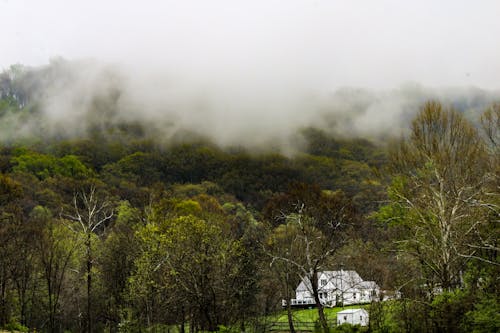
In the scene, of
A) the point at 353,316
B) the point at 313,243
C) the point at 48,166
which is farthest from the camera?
the point at 48,166

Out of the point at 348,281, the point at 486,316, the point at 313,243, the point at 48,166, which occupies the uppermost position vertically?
the point at 48,166

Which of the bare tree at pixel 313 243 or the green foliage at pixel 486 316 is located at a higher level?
the bare tree at pixel 313 243

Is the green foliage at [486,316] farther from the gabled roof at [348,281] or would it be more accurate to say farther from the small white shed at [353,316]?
the small white shed at [353,316]

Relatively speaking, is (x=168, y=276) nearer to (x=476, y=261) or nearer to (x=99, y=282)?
(x=99, y=282)

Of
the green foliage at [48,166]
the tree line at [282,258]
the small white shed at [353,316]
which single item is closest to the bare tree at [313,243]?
the tree line at [282,258]

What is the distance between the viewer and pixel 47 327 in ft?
122

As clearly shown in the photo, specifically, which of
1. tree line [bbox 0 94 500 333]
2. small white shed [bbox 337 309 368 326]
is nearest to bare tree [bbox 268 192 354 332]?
tree line [bbox 0 94 500 333]

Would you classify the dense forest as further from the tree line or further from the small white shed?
the small white shed

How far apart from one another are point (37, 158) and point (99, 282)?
108 meters

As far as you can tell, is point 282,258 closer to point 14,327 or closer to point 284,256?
point 284,256

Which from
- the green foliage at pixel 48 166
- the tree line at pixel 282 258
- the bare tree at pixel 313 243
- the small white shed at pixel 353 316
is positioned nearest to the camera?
the tree line at pixel 282 258

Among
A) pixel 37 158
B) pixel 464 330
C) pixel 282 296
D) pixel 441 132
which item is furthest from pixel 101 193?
pixel 464 330

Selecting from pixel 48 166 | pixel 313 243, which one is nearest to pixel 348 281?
pixel 313 243

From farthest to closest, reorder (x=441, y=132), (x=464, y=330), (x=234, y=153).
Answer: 1. (x=234, y=153)
2. (x=441, y=132)
3. (x=464, y=330)
